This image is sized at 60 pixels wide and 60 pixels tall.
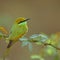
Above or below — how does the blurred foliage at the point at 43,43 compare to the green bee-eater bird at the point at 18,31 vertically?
below

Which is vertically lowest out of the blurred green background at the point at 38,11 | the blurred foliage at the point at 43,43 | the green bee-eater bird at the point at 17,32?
the blurred green background at the point at 38,11

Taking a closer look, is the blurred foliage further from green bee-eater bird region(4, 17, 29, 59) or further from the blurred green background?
the blurred green background

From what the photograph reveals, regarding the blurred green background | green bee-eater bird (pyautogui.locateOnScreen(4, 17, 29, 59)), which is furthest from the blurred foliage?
the blurred green background

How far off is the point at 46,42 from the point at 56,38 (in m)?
0.05

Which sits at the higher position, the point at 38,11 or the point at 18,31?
the point at 18,31

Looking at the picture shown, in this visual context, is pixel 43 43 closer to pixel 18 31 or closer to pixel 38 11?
pixel 18 31

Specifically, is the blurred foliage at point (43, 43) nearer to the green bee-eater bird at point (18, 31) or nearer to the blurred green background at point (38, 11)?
the green bee-eater bird at point (18, 31)

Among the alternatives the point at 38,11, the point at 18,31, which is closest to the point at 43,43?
the point at 18,31

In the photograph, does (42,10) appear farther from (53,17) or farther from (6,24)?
(6,24)

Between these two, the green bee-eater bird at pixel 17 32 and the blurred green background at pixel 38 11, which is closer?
the green bee-eater bird at pixel 17 32

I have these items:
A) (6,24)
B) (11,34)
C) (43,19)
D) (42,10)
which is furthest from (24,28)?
(42,10)

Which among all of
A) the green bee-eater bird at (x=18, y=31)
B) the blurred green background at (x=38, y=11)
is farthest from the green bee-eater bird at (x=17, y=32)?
the blurred green background at (x=38, y=11)

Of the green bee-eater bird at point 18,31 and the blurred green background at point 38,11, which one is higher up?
the green bee-eater bird at point 18,31

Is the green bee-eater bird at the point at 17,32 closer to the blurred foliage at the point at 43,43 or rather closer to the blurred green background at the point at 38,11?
the blurred foliage at the point at 43,43
